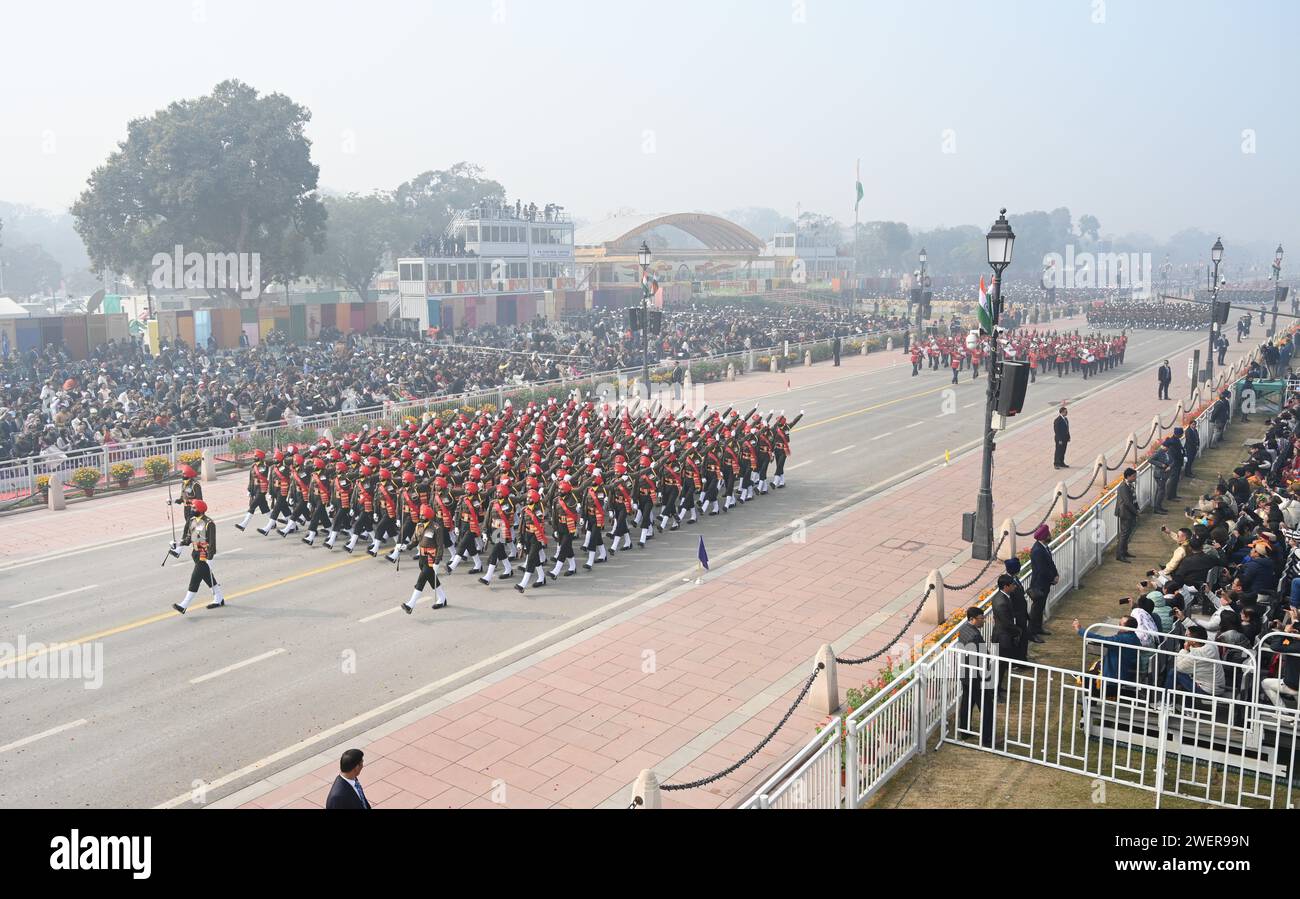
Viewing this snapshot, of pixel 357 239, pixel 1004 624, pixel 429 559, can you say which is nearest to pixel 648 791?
pixel 1004 624

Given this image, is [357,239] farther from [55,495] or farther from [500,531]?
[500,531]

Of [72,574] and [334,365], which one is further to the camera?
[334,365]

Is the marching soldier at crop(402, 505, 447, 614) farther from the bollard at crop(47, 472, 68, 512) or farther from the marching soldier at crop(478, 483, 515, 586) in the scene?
the bollard at crop(47, 472, 68, 512)

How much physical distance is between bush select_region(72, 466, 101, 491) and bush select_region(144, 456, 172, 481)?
134 centimetres

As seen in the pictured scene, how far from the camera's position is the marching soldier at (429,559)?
14.2 metres

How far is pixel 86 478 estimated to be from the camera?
878 inches

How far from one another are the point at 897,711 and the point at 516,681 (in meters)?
4.68

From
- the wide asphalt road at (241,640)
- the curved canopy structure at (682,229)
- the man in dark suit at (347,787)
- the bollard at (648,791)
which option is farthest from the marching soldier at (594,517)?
the curved canopy structure at (682,229)

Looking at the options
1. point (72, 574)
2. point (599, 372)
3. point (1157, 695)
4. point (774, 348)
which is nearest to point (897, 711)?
point (1157, 695)

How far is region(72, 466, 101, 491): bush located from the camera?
2223cm

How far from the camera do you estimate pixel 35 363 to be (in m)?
41.3

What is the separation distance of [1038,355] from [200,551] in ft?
129

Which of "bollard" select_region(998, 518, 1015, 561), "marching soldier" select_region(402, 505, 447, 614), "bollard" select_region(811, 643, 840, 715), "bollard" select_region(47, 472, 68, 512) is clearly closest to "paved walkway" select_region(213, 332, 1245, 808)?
"bollard" select_region(811, 643, 840, 715)
